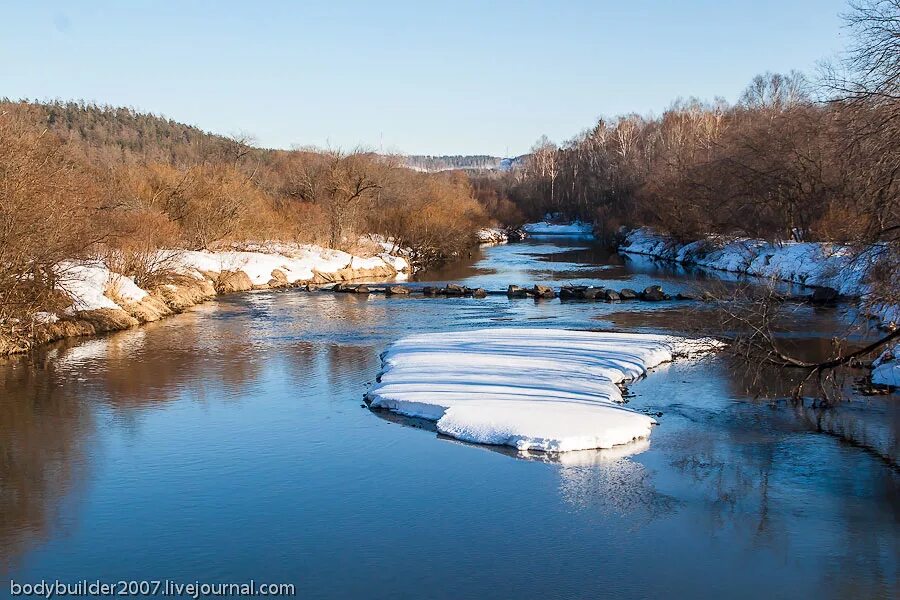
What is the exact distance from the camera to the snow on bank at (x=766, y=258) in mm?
32688

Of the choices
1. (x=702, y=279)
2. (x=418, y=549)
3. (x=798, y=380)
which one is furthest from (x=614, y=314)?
(x=418, y=549)

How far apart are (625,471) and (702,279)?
31270mm

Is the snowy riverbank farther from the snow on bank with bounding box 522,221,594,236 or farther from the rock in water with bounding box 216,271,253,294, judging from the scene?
the snow on bank with bounding box 522,221,594,236

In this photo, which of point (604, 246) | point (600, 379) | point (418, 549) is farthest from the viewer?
point (604, 246)

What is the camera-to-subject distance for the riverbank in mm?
24531

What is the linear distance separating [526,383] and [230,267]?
26.8 meters

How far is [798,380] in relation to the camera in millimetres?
18078

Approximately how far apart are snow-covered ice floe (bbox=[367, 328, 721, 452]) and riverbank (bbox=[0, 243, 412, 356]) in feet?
34.1

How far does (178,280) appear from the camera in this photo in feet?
113

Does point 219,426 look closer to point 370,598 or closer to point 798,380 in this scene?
point 370,598

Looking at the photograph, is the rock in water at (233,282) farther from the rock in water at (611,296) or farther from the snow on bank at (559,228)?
the snow on bank at (559,228)

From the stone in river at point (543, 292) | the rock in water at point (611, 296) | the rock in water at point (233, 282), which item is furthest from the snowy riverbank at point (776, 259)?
the rock in water at point (233, 282)

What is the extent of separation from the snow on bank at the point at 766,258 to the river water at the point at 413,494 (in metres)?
15.9

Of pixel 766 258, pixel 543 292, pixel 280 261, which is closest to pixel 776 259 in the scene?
pixel 766 258
